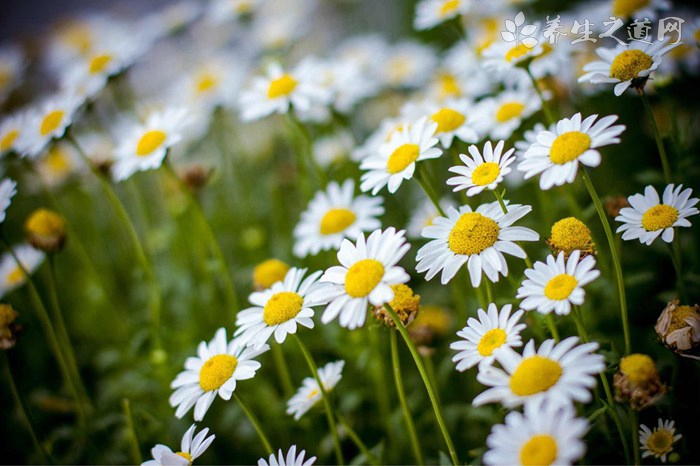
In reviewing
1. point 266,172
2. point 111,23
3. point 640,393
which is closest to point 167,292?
point 266,172

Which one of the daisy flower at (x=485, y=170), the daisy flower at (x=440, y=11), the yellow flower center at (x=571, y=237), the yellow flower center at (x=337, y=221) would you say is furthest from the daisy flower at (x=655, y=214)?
the daisy flower at (x=440, y=11)

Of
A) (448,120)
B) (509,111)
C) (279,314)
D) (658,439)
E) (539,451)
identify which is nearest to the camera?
(539,451)

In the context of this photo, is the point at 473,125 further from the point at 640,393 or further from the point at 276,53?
the point at 276,53

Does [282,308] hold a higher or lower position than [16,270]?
higher

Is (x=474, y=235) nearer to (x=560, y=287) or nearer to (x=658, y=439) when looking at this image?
(x=560, y=287)

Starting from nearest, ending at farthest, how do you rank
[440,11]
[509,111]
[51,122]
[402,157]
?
[402,157], [509,111], [51,122], [440,11]

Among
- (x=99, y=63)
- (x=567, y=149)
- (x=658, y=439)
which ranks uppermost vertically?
(x=99, y=63)

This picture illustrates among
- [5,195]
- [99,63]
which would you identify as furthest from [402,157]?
[99,63]

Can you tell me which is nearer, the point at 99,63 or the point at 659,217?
the point at 659,217

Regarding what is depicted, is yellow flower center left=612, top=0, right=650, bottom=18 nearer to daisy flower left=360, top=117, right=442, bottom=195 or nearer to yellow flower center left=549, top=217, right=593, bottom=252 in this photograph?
daisy flower left=360, top=117, right=442, bottom=195
